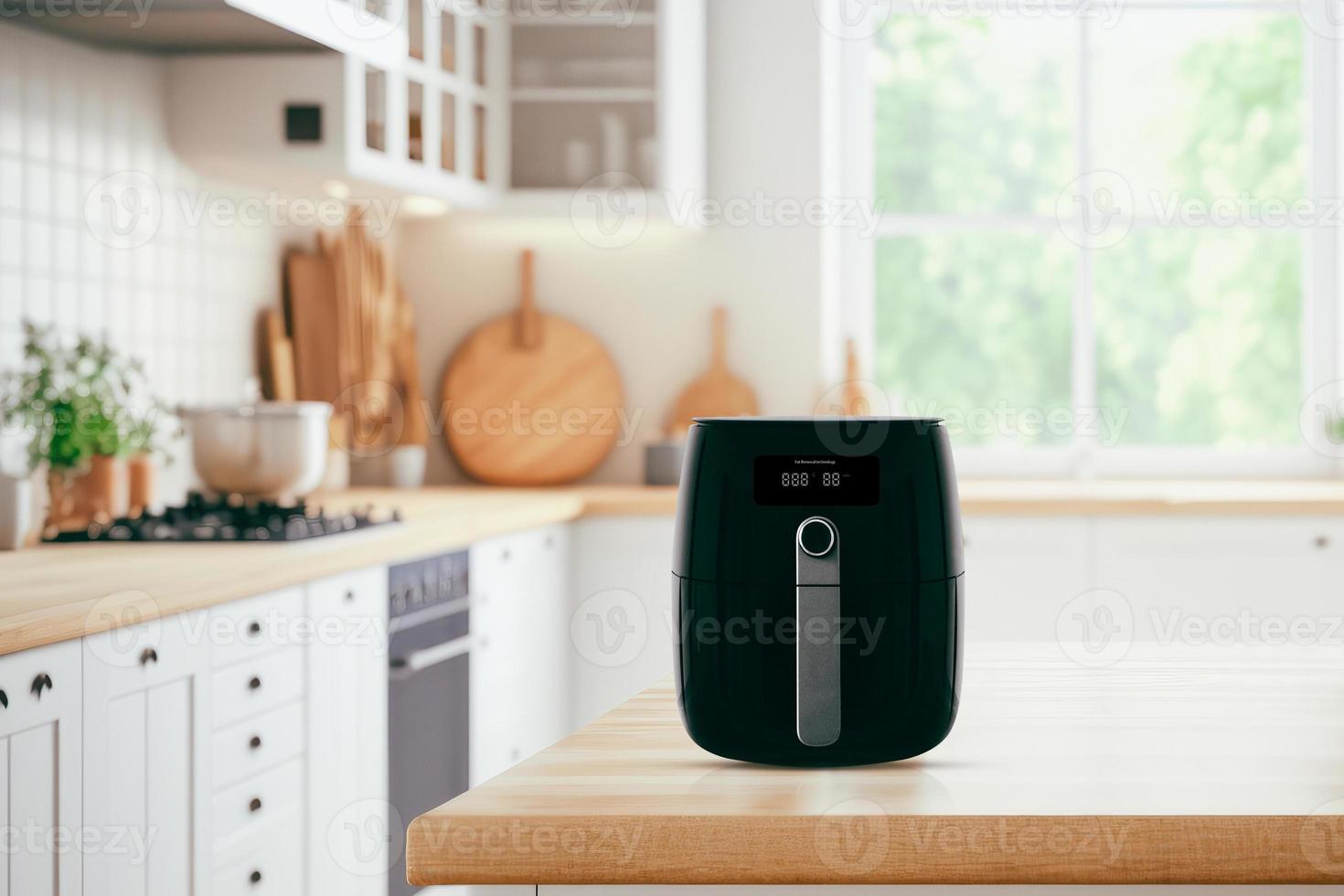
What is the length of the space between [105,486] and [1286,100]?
11.0 ft

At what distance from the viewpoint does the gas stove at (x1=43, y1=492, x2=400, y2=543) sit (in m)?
2.25

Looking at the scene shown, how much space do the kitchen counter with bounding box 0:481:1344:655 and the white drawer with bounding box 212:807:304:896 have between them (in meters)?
0.37

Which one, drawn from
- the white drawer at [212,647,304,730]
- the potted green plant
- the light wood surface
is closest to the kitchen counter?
the light wood surface

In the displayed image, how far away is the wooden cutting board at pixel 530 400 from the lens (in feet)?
12.2

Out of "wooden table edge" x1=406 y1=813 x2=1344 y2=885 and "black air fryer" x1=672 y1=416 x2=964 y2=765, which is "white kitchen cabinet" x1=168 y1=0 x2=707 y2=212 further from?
"wooden table edge" x1=406 y1=813 x2=1344 y2=885

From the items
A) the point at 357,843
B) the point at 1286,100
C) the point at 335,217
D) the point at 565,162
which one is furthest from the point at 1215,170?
the point at 357,843

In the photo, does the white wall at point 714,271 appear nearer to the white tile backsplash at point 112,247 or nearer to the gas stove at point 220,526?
the white tile backsplash at point 112,247

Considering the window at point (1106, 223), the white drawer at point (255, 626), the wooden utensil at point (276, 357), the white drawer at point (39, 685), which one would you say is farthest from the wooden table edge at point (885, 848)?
the window at point (1106, 223)

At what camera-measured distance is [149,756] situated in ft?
5.61

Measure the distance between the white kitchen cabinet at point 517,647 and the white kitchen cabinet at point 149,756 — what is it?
3.21ft

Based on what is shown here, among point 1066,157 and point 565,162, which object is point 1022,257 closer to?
point 1066,157

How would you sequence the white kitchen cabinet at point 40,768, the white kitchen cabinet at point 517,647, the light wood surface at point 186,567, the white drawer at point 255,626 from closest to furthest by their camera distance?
the white kitchen cabinet at point 40,768 < the light wood surface at point 186,567 < the white drawer at point 255,626 < the white kitchen cabinet at point 517,647

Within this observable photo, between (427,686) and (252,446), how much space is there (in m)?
0.56

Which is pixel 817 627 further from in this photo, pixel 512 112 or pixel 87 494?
pixel 512 112
